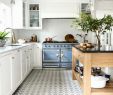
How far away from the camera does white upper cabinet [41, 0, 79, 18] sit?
6.96 metres

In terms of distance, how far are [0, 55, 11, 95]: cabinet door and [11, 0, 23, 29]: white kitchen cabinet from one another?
10.3ft

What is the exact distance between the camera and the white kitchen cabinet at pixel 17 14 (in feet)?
21.1

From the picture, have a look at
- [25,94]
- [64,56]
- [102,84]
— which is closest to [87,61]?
[102,84]

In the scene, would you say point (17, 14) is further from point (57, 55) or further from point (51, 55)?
point (57, 55)

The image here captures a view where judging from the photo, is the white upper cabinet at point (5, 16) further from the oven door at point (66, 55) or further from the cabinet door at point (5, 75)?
the cabinet door at point (5, 75)

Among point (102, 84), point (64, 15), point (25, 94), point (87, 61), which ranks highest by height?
point (64, 15)

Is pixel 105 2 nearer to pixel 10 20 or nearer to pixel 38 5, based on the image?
pixel 38 5

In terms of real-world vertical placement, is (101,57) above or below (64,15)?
below

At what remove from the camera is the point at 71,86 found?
4555 mm

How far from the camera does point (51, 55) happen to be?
686cm

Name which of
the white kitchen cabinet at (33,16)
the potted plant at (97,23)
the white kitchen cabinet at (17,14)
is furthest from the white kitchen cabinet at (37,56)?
the potted plant at (97,23)

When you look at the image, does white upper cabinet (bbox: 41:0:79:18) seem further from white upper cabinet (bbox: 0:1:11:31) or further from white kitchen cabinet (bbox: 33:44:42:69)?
white upper cabinet (bbox: 0:1:11:31)

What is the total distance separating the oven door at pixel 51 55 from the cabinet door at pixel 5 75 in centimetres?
341

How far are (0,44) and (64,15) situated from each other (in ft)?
10.5
